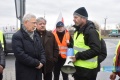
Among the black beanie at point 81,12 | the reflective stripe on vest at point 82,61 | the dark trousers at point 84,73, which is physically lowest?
the dark trousers at point 84,73

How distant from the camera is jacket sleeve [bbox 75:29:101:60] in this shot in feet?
15.8

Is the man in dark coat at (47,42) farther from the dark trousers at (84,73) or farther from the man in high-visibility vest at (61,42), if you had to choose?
the dark trousers at (84,73)

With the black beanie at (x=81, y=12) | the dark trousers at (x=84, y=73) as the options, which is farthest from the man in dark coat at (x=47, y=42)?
the dark trousers at (x=84, y=73)

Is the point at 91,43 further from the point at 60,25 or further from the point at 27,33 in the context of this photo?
the point at 60,25

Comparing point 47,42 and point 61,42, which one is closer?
point 47,42

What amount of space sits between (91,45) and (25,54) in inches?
44.5

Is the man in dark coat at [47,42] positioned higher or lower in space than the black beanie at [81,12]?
lower

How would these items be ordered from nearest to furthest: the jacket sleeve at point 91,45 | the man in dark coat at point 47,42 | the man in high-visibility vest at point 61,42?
the jacket sleeve at point 91,45
the man in dark coat at point 47,42
the man in high-visibility vest at point 61,42

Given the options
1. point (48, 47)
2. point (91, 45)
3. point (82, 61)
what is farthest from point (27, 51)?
point (48, 47)

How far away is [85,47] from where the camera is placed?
489 cm

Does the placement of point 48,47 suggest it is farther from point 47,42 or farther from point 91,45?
point 91,45

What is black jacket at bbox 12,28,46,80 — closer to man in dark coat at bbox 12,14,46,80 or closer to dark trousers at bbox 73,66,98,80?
man in dark coat at bbox 12,14,46,80

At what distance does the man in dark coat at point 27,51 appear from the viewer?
5.08m

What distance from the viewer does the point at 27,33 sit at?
520 cm
